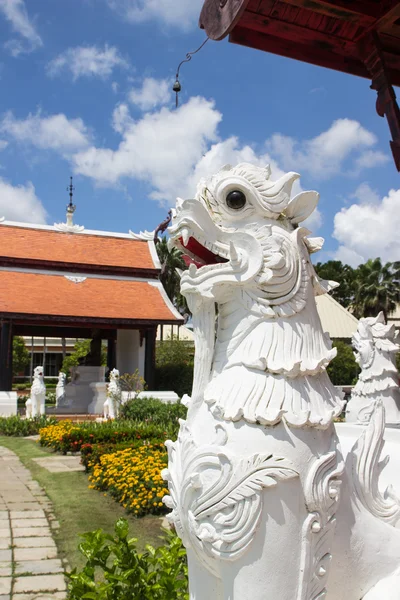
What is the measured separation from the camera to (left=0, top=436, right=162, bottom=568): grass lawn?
514 centimetres

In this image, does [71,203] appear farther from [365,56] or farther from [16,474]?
[365,56]

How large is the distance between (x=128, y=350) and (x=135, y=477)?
12136 millimetres

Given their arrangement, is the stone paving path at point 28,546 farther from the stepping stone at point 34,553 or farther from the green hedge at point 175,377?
the green hedge at point 175,377

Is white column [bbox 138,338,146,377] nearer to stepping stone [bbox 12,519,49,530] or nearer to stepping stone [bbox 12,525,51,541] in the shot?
stepping stone [bbox 12,519,49,530]

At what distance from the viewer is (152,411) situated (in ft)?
42.0

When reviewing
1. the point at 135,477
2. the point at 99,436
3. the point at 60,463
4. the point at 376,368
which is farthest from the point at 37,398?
the point at 376,368

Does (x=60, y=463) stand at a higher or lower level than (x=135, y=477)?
lower

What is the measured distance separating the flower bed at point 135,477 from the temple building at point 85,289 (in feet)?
26.9

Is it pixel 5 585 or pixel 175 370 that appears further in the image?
pixel 175 370

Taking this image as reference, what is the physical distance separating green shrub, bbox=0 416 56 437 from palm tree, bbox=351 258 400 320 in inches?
991

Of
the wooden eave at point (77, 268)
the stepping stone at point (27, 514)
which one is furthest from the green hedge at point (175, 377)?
the stepping stone at point (27, 514)

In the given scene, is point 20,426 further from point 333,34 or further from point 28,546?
point 333,34

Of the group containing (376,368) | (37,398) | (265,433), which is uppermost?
(376,368)

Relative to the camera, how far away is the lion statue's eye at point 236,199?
2025 millimetres
